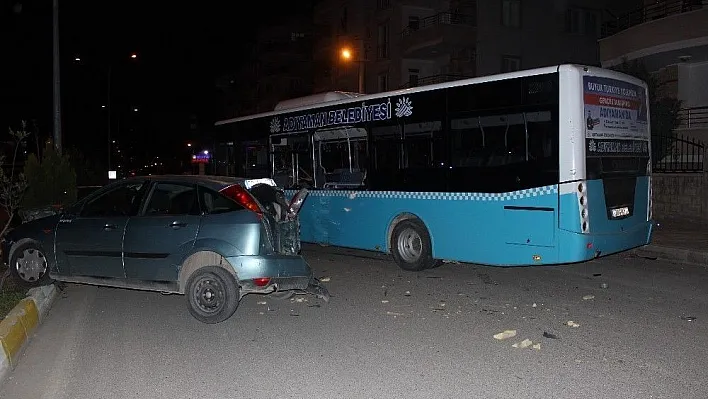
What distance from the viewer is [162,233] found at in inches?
290

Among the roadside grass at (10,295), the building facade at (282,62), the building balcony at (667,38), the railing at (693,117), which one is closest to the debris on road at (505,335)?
the roadside grass at (10,295)

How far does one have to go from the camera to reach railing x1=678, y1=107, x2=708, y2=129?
2019 cm

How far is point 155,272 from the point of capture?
7.45 metres

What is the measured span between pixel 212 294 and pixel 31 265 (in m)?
3.06

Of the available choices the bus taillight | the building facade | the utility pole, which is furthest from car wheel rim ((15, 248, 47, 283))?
the building facade

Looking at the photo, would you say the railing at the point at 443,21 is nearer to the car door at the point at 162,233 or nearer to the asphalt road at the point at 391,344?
the asphalt road at the point at 391,344

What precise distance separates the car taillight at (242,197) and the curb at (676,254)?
8.19 m

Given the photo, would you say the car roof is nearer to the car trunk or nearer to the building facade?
the car trunk

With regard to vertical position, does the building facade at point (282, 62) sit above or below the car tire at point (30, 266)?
above

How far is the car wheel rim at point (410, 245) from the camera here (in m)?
10.2

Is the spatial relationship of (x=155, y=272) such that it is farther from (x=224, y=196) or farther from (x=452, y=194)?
(x=452, y=194)

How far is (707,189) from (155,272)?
45.4 ft

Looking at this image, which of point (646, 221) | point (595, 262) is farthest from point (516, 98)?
point (595, 262)

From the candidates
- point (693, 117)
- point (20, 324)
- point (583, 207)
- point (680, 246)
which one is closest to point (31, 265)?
point (20, 324)
